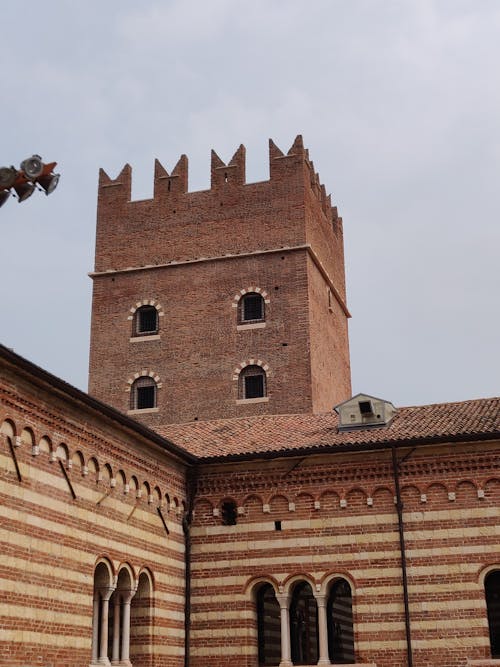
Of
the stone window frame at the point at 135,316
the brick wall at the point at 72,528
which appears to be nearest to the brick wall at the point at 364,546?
the brick wall at the point at 72,528

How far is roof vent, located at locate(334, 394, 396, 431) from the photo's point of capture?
803 inches

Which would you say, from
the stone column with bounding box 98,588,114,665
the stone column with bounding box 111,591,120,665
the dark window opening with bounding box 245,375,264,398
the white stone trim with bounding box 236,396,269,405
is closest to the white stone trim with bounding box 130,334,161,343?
the dark window opening with bounding box 245,375,264,398

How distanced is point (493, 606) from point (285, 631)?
461cm

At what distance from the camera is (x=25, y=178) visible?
411 inches

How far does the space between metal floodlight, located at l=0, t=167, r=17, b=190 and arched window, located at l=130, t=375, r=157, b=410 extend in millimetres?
19013

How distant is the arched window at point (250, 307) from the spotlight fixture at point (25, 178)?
18.5 m

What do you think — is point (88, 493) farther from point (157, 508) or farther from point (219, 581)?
point (219, 581)

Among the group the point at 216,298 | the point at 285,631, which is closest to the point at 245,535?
the point at 285,631

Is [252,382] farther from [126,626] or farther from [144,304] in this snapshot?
[126,626]

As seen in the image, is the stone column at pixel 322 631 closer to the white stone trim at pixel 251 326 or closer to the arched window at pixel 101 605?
the arched window at pixel 101 605

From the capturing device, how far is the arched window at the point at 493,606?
18.8 meters

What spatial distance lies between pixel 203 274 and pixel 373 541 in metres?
13.4

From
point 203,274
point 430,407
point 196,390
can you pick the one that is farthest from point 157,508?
point 203,274

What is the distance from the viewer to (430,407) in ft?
70.8
